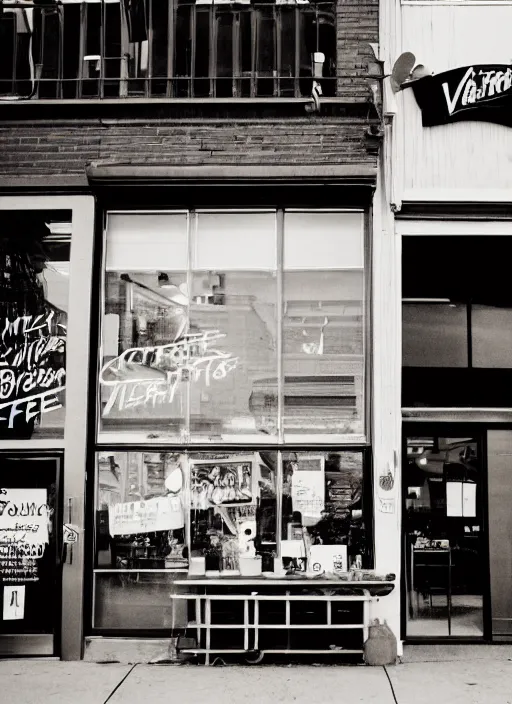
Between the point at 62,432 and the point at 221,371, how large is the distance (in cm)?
176

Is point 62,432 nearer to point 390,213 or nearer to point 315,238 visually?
point 315,238

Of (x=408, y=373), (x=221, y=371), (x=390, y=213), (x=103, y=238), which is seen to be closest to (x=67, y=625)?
(x=221, y=371)

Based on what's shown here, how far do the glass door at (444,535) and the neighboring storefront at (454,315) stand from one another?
0.01m

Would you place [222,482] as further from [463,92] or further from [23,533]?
[463,92]

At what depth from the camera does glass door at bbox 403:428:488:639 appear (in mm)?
9242

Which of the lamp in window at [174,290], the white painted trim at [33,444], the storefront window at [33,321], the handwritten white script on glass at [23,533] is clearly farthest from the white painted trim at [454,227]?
the handwritten white script on glass at [23,533]

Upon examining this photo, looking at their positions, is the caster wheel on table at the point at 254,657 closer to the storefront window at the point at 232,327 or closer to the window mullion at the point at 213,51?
the storefront window at the point at 232,327

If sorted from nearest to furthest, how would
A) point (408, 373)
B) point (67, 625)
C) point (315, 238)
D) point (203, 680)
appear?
point (203, 680)
point (67, 625)
point (315, 238)
point (408, 373)

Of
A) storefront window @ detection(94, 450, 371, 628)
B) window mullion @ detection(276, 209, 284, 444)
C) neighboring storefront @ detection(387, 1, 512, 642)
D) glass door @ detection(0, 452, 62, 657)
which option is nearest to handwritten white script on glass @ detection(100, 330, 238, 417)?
window mullion @ detection(276, 209, 284, 444)

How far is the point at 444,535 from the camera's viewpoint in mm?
9406

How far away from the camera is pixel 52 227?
29.1 feet

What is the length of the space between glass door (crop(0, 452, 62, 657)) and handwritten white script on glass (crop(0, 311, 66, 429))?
0.51 metres

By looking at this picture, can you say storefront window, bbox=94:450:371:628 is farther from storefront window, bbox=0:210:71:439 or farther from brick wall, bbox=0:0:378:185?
brick wall, bbox=0:0:378:185

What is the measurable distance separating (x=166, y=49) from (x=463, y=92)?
3242 mm
